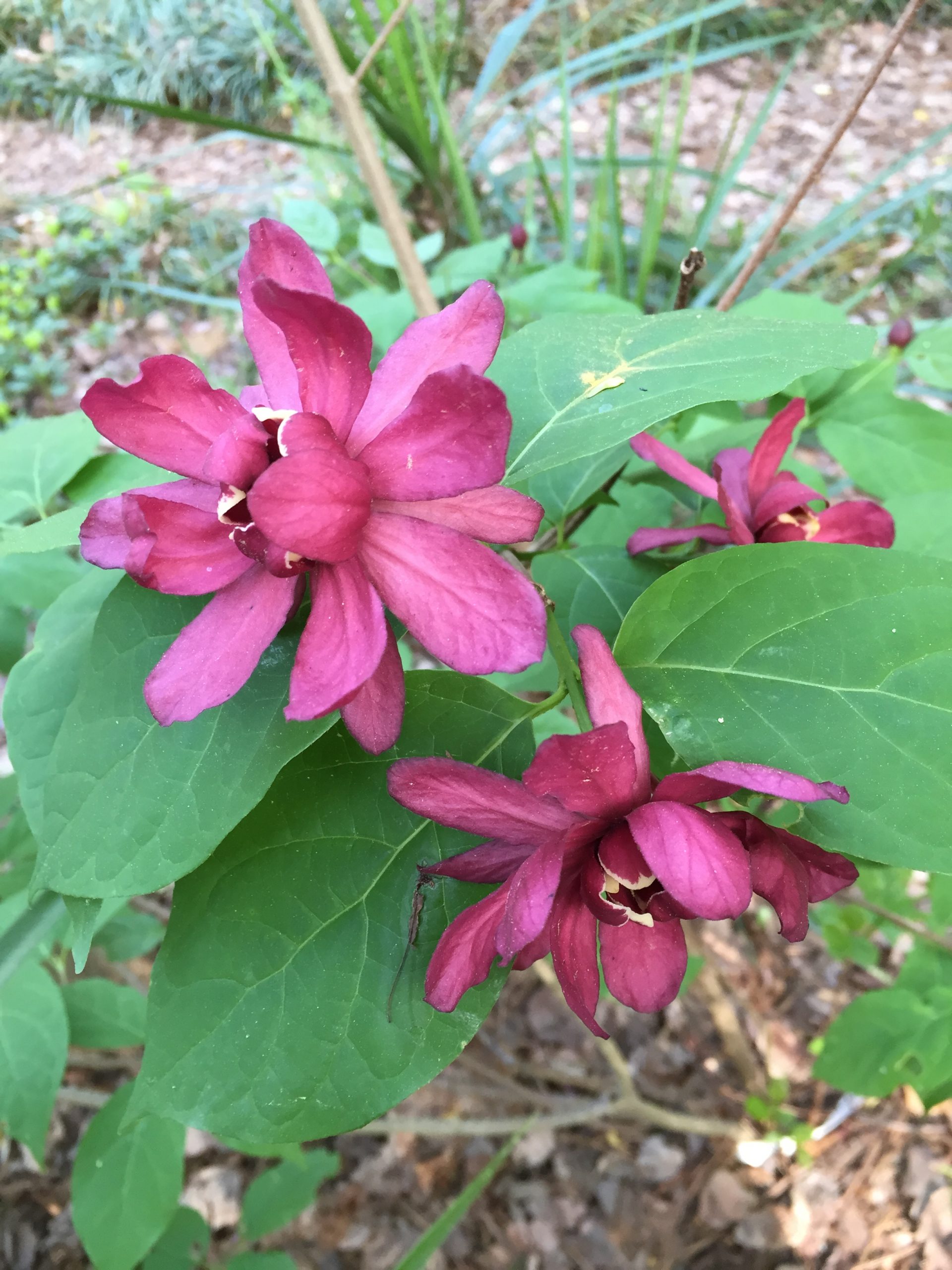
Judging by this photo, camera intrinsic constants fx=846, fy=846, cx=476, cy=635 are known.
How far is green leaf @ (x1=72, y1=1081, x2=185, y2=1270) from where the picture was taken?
1.27m

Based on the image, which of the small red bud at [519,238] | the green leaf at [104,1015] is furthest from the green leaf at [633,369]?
the small red bud at [519,238]

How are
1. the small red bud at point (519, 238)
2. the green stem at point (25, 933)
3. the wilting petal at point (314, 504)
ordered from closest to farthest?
1. the wilting petal at point (314, 504)
2. the green stem at point (25, 933)
3. the small red bud at point (519, 238)

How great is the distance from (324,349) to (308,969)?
44cm

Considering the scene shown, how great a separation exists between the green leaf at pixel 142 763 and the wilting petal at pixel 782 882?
0.31 m

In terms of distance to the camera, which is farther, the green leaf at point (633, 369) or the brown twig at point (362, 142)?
the brown twig at point (362, 142)

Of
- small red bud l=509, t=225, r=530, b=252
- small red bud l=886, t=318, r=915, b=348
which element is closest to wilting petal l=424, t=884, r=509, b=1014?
small red bud l=886, t=318, r=915, b=348

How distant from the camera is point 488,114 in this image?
4.65 meters

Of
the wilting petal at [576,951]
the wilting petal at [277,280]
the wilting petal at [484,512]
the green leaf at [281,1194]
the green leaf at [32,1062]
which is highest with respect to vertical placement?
the wilting petal at [277,280]

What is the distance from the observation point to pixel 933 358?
1350 mm

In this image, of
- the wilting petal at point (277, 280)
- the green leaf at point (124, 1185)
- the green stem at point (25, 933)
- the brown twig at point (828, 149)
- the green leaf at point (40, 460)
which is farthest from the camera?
the green leaf at point (124, 1185)

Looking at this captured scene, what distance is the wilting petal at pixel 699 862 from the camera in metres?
0.54

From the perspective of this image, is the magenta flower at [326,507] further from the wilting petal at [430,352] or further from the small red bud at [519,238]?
the small red bud at [519,238]

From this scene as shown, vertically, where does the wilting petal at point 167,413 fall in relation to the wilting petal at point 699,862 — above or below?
above

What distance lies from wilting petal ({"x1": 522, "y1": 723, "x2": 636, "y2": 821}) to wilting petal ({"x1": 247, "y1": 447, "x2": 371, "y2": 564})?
19 cm
